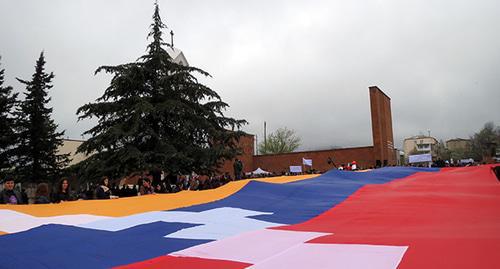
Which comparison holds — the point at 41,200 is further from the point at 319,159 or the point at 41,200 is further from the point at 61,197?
the point at 319,159

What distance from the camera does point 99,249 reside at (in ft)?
14.7

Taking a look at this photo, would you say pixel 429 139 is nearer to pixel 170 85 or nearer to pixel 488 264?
pixel 170 85

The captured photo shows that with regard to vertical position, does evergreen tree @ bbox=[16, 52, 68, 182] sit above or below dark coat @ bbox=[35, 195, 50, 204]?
above

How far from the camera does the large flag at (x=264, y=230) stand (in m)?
3.46

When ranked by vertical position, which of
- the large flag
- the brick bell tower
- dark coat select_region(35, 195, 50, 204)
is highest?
the brick bell tower

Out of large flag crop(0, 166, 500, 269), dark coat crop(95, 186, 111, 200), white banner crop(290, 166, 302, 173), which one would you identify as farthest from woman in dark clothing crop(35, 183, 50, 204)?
white banner crop(290, 166, 302, 173)

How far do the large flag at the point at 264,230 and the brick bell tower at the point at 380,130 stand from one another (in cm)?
Result: 1962

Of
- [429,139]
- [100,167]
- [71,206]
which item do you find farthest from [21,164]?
[429,139]

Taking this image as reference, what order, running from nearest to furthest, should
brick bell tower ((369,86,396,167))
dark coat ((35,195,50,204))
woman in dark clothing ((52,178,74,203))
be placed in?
dark coat ((35,195,50,204)) < woman in dark clothing ((52,178,74,203)) < brick bell tower ((369,86,396,167))

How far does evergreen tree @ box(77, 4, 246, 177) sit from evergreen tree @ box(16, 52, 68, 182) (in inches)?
299

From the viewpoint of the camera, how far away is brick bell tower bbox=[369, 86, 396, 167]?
2844cm

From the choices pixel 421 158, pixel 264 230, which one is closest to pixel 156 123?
pixel 264 230

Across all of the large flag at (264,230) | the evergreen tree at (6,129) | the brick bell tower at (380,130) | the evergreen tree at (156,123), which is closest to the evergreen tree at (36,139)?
the evergreen tree at (6,129)

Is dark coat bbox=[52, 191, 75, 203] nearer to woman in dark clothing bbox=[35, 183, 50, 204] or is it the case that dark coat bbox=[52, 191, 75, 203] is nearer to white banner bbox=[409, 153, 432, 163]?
woman in dark clothing bbox=[35, 183, 50, 204]
